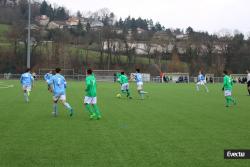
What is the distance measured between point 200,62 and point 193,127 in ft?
305

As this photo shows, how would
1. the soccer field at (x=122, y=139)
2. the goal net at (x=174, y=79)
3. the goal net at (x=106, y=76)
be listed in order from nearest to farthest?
the soccer field at (x=122, y=139) → the goal net at (x=106, y=76) → the goal net at (x=174, y=79)

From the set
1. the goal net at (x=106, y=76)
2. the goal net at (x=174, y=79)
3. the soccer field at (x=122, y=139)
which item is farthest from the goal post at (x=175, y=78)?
the soccer field at (x=122, y=139)

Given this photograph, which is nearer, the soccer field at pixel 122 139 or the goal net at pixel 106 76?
the soccer field at pixel 122 139

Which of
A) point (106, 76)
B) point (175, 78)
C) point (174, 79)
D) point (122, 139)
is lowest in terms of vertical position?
point (122, 139)

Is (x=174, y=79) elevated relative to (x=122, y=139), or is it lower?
elevated

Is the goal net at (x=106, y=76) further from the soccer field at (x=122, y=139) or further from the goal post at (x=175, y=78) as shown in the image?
the soccer field at (x=122, y=139)

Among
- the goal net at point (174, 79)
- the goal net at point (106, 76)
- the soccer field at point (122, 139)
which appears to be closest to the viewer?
the soccer field at point (122, 139)

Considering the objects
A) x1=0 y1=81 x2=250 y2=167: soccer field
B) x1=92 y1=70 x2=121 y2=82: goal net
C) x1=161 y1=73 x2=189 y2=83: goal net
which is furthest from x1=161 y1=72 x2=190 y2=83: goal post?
x1=0 y1=81 x2=250 y2=167: soccer field

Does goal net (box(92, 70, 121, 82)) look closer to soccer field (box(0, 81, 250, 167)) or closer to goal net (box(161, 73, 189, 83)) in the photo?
goal net (box(161, 73, 189, 83))

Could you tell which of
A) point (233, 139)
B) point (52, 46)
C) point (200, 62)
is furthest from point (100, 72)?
point (233, 139)

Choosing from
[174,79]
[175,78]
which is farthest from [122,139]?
[175,78]

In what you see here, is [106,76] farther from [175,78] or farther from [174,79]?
[175,78]

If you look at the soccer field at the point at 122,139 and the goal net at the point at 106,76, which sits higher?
the goal net at the point at 106,76

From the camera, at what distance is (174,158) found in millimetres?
9750
